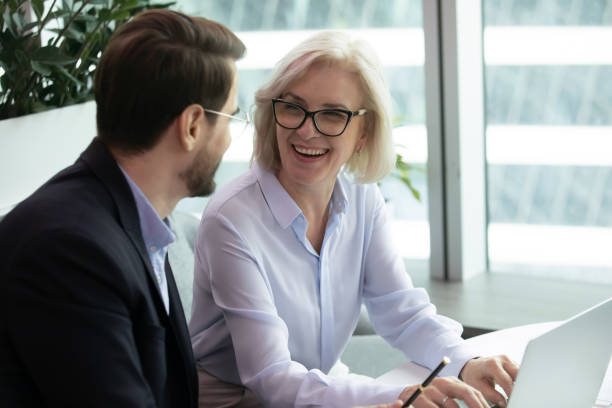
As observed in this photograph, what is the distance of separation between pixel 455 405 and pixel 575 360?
25 centimetres

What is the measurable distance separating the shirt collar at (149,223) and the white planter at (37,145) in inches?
35.0

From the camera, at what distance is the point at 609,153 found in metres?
3.09

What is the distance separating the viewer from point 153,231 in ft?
4.67

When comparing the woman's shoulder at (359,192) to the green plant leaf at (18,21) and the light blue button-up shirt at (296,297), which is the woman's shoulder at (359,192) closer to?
the light blue button-up shirt at (296,297)

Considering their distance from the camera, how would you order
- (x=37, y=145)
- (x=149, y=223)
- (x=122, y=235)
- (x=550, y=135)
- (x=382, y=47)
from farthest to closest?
(x=382, y=47), (x=550, y=135), (x=37, y=145), (x=149, y=223), (x=122, y=235)

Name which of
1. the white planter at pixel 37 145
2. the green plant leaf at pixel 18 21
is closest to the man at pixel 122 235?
the white planter at pixel 37 145

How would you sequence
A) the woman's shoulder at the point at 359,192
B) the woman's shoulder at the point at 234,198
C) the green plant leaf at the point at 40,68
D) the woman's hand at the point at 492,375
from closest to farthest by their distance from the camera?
1. the woman's hand at the point at 492,375
2. the woman's shoulder at the point at 234,198
3. the woman's shoulder at the point at 359,192
4. the green plant leaf at the point at 40,68

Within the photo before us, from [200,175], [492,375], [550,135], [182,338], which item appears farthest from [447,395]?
[550,135]

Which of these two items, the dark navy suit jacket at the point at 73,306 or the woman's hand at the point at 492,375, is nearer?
the dark navy suit jacket at the point at 73,306

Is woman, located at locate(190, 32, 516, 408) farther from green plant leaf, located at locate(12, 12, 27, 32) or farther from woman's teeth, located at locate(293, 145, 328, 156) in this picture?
green plant leaf, located at locate(12, 12, 27, 32)

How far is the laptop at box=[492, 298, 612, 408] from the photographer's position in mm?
1213

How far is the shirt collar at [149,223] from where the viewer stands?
4.50ft

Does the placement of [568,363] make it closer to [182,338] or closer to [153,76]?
[182,338]

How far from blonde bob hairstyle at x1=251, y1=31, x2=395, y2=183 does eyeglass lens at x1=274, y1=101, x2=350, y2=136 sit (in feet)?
0.13
